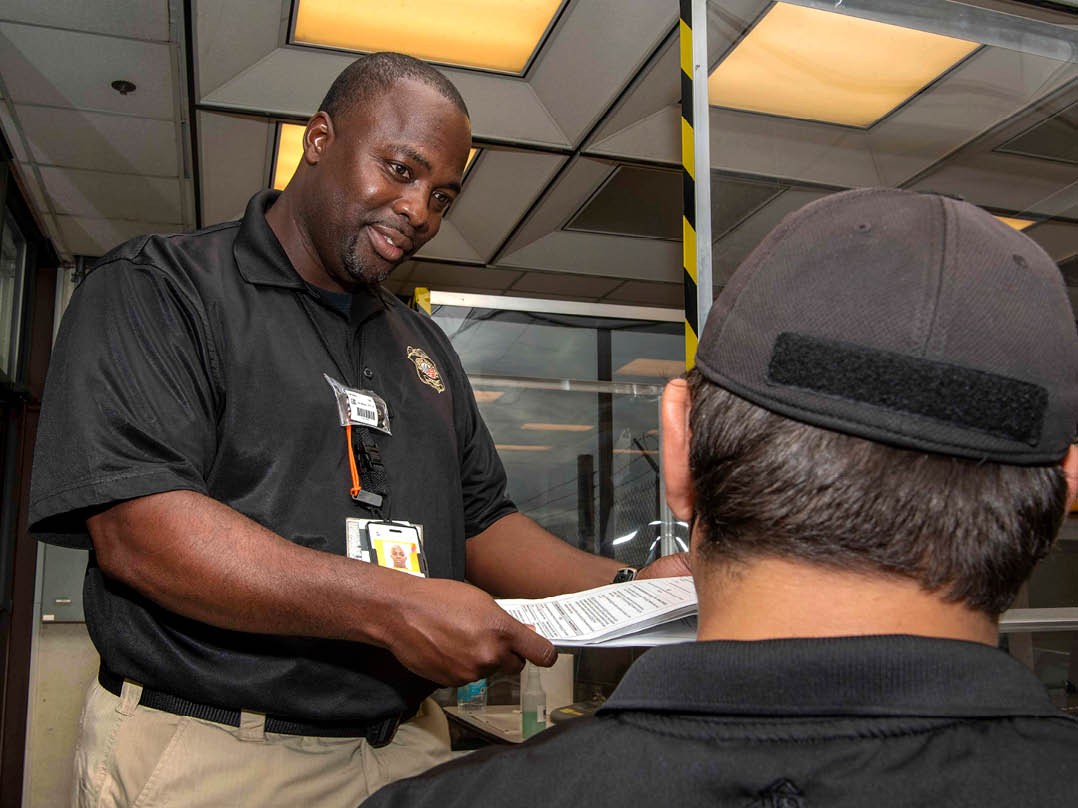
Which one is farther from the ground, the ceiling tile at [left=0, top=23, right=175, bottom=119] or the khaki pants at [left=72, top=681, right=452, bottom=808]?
the ceiling tile at [left=0, top=23, right=175, bottom=119]

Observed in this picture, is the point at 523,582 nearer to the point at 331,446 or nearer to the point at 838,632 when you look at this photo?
the point at 331,446

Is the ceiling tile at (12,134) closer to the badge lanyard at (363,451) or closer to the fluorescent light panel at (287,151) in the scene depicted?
the fluorescent light panel at (287,151)

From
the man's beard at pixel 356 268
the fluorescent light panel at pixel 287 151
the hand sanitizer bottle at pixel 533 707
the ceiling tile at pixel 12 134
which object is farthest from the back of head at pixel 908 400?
the ceiling tile at pixel 12 134

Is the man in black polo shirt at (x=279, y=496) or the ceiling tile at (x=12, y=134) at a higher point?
the ceiling tile at (x=12, y=134)

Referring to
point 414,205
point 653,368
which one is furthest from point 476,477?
point 653,368

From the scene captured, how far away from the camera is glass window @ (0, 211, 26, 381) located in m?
4.24

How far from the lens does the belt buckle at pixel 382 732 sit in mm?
1164

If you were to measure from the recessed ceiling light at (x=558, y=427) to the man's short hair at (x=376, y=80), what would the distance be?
7.29 feet

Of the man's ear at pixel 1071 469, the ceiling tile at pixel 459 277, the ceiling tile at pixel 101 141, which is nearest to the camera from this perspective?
the man's ear at pixel 1071 469

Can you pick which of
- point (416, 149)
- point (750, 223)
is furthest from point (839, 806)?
point (750, 223)

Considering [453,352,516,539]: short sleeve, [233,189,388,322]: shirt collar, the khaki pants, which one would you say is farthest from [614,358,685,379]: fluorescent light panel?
the khaki pants

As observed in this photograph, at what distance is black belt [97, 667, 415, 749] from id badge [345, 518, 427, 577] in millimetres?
200

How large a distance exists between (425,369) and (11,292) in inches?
151

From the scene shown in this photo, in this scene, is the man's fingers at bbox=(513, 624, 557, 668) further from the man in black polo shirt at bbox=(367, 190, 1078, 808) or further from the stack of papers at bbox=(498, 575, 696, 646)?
the man in black polo shirt at bbox=(367, 190, 1078, 808)
